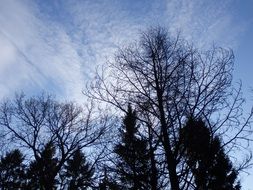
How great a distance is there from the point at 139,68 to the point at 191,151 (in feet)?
10.9

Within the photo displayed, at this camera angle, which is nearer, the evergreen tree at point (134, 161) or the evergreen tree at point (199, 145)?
the evergreen tree at point (199, 145)

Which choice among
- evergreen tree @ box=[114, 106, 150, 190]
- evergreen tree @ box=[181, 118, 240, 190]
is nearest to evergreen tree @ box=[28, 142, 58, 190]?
evergreen tree @ box=[114, 106, 150, 190]

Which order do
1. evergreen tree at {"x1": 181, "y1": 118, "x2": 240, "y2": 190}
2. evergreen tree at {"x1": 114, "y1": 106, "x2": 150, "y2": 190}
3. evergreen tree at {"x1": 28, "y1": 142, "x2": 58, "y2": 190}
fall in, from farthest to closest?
1. evergreen tree at {"x1": 28, "y1": 142, "x2": 58, "y2": 190}
2. evergreen tree at {"x1": 114, "y1": 106, "x2": 150, "y2": 190}
3. evergreen tree at {"x1": 181, "y1": 118, "x2": 240, "y2": 190}

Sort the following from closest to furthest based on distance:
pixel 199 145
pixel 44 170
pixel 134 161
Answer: pixel 199 145 < pixel 134 161 < pixel 44 170

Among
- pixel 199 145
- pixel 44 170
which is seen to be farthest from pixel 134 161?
pixel 44 170

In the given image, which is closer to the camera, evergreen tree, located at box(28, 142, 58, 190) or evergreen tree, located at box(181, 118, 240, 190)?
evergreen tree, located at box(181, 118, 240, 190)

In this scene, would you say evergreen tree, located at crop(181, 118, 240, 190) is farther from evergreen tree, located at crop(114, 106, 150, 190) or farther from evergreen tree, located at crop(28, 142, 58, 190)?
evergreen tree, located at crop(28, 142, 58, 190)

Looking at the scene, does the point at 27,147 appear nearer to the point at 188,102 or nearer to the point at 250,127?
the point at 188,102

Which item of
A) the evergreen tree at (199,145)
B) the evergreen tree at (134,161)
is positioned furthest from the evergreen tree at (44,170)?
the evergreen tree at (199,145)

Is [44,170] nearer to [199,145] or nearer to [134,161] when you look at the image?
[134,161]

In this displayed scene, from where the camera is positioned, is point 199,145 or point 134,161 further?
point 134,161

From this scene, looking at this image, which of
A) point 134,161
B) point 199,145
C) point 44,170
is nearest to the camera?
point 199,145

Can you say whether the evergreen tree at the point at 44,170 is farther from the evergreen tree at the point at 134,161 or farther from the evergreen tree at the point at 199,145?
the evergreen tree at the point at 199,145

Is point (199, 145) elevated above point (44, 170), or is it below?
below
